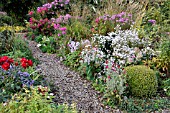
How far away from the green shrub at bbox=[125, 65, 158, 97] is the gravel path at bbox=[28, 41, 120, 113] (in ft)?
1.79

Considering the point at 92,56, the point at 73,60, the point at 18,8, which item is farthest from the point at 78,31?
the point at 18,8

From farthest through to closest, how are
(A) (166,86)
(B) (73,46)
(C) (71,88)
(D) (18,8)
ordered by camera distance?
(D) (18,8)
(B) (73,46)
(A) (166,86)
(C) (71,88)

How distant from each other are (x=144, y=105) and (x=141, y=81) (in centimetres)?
38

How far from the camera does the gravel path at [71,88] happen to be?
4.02 meters

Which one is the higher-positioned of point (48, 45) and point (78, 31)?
point (78, 31)

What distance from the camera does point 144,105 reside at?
417 cm

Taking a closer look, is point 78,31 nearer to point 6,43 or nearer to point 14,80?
point 6,43

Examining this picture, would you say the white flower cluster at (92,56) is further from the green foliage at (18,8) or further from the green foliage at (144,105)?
the green foliage at (18,8)

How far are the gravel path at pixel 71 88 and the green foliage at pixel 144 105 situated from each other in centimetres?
18

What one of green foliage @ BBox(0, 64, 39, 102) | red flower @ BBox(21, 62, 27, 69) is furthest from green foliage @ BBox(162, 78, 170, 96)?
red flower @ BBox(21, 62, 27, 69)

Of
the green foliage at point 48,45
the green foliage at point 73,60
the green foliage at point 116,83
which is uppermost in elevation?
the green foliage at point 48,45

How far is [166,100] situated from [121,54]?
1.12 m

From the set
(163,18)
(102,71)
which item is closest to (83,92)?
(102,71)

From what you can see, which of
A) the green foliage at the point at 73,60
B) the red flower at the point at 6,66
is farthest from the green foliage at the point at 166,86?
the red flower at the point at 6,66
